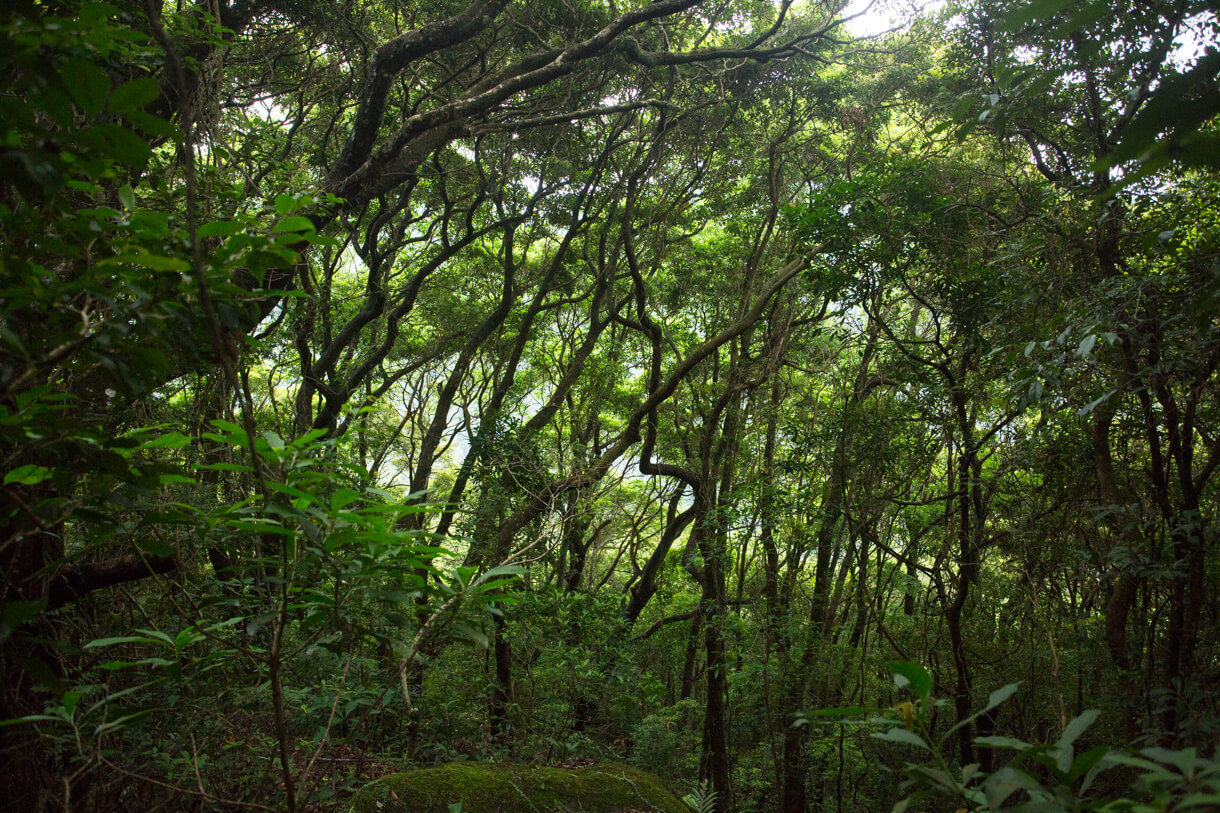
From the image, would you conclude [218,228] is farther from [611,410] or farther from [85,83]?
[611,410]

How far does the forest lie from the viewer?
128 centimetres

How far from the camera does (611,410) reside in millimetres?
11539

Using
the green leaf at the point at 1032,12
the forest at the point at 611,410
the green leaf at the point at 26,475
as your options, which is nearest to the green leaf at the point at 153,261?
the forest at the point at 611,410

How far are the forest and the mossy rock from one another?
23 mm

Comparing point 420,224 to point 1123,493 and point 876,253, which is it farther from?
point 1123,493

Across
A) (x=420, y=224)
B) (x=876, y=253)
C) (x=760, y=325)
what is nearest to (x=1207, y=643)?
(x=876, y=253)

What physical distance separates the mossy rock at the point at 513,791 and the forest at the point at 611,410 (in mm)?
23

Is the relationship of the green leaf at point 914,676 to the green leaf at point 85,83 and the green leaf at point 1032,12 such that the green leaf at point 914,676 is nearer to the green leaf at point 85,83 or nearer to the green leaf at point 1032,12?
the green leaf at point 1032,12

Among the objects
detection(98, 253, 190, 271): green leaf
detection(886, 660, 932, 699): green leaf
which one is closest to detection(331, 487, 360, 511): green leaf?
detection(98, 253, 190, 271): green leaf

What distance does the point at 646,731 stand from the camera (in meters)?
6.62

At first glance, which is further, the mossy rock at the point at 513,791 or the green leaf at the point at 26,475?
the mossy rock at the point at 513,791

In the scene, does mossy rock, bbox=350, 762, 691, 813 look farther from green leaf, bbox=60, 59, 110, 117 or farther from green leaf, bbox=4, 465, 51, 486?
green leaf, bbox=60, 59, 110, 117

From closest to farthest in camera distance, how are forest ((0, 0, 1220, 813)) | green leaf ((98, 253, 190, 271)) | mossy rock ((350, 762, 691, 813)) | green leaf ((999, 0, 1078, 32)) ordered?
green leaf ((999, 0, 1078, 32)) → green leaf ((98, 253, 190, 271)) → forest ((0, 0, 1220, 813)) → mossy rock ((350, 762, 691, 813))

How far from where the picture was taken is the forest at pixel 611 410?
128 cm
